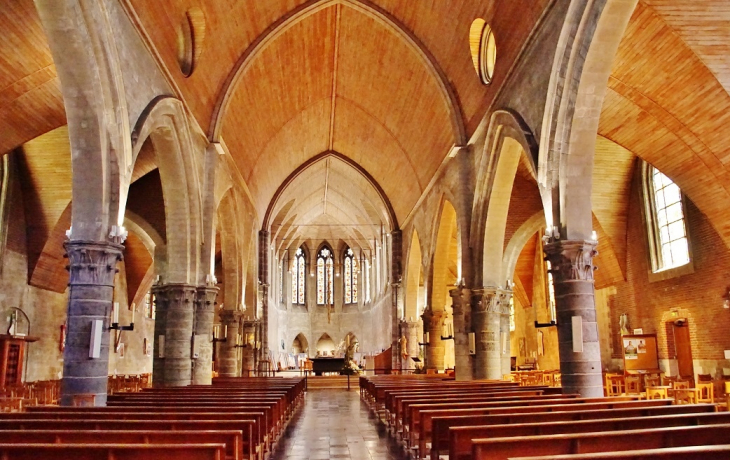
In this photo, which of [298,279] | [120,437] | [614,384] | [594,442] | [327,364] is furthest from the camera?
[298,279]

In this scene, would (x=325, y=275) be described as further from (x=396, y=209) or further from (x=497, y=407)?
(x=497, y=407)

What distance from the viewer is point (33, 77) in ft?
42.2

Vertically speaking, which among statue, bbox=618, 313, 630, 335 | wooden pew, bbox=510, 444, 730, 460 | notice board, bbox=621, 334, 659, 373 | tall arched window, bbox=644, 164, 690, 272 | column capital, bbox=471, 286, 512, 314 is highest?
tall arched window, bbox=644, 164, 690, 272

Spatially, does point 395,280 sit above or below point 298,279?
below

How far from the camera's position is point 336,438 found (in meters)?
9.88

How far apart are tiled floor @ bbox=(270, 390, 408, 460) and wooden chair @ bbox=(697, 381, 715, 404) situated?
21.4ft

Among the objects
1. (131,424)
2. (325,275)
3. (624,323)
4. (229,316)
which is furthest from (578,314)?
(325,275)

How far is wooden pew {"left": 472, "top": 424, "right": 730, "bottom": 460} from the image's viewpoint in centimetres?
461

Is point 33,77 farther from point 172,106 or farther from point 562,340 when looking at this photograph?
point 562,340

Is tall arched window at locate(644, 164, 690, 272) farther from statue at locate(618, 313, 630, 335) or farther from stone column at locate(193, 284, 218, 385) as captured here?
stone column at locate(193, 284, 218, 385)

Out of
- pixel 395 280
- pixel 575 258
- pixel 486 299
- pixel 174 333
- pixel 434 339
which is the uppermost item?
pixel 395 280

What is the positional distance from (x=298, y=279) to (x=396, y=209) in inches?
787

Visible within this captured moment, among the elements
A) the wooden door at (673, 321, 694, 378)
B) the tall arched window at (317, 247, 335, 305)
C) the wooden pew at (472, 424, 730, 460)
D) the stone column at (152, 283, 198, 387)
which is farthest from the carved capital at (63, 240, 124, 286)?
the tall arched window at (317, 247, 335, 305)

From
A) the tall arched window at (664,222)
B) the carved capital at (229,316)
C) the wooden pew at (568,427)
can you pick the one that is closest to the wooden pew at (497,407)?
the wooden pew at (568,427)
